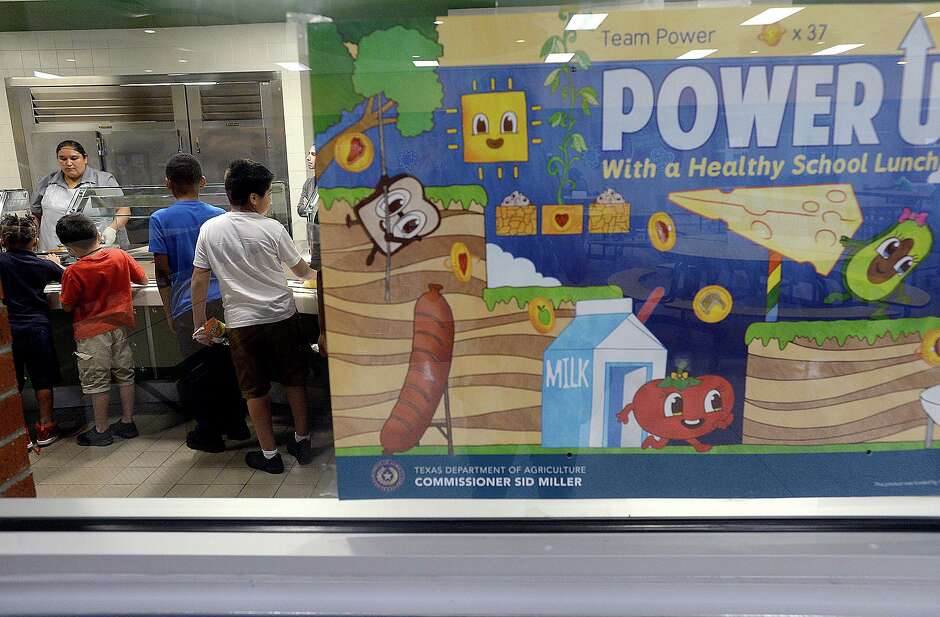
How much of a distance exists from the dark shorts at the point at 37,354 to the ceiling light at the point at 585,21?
263 cm

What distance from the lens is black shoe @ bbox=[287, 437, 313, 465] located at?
2.19m

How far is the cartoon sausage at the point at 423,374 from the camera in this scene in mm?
1292

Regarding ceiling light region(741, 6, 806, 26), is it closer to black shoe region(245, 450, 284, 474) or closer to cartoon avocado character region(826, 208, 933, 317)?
cartoon avocado character region(826, 208, 933, 317)

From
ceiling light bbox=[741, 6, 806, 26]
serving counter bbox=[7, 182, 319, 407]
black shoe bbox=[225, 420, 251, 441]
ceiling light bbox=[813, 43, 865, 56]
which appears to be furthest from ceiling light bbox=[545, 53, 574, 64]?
black shoe bbox=[225, 420, 251, 441]

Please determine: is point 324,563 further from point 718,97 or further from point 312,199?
point 718,97

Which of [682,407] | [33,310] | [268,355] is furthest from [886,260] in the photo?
[33,310]

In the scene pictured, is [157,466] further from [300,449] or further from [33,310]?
[33,310]

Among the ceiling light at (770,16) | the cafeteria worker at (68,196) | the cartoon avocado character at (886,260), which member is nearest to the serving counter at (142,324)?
the cafeteria worker at (68,196)

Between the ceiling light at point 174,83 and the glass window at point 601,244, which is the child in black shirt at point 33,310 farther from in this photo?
the glass window at point 601,244

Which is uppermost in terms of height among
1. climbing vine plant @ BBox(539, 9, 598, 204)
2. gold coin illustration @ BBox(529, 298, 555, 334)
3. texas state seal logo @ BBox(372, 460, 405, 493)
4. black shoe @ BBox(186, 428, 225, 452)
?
climbing vine plant @ BBox(539, 9, 598, 204)

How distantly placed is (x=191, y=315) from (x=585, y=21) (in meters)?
2.35

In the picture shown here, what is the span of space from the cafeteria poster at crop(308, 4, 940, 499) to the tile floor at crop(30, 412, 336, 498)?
795 mm

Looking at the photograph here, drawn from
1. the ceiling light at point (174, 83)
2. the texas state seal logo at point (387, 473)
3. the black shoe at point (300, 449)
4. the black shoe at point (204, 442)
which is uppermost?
the ceiling light at point (174, 83)

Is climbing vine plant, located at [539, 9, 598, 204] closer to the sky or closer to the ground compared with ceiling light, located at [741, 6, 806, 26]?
closer to the ground
